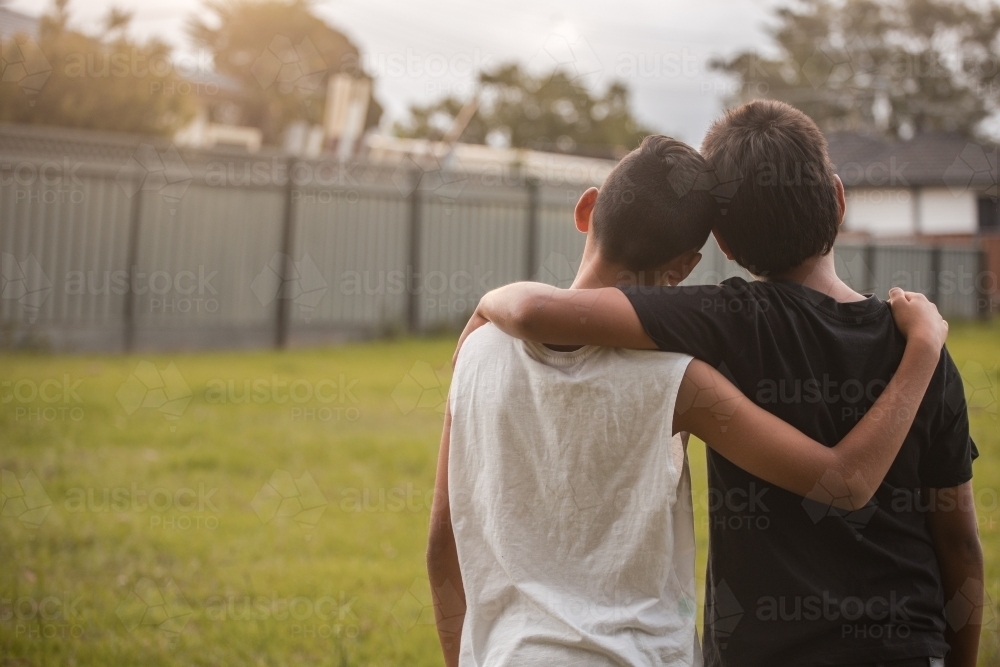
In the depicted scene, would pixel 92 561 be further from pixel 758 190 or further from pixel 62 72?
pixel 62 72

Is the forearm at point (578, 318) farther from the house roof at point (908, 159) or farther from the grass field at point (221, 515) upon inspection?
the house roof at point (908, 159)

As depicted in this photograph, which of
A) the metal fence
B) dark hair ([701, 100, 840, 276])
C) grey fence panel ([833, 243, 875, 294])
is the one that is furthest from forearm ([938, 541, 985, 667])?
grey fence panel ([833, 243, 875, 294])

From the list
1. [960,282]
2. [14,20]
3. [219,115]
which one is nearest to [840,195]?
[960,282]

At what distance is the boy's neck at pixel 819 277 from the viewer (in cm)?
142

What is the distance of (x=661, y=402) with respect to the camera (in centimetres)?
125

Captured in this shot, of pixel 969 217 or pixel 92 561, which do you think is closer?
pixel 92 561

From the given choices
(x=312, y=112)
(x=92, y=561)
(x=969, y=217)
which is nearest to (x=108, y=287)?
(x=92, y=561)

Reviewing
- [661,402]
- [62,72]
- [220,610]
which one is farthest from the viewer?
[62,72]

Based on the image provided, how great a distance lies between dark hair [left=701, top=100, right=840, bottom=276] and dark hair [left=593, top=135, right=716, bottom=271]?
0.21 feet

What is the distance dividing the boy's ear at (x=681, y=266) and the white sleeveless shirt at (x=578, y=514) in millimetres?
199

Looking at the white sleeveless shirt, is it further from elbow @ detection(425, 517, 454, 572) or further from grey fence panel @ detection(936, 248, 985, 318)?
grey fence panel @ detection(936, 248, 985, 318)

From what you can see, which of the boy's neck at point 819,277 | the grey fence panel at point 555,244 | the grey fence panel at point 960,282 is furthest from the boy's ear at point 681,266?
the grey fence panel at point 960,282

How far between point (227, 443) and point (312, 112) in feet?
58.4

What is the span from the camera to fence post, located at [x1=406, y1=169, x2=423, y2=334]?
376 inches
